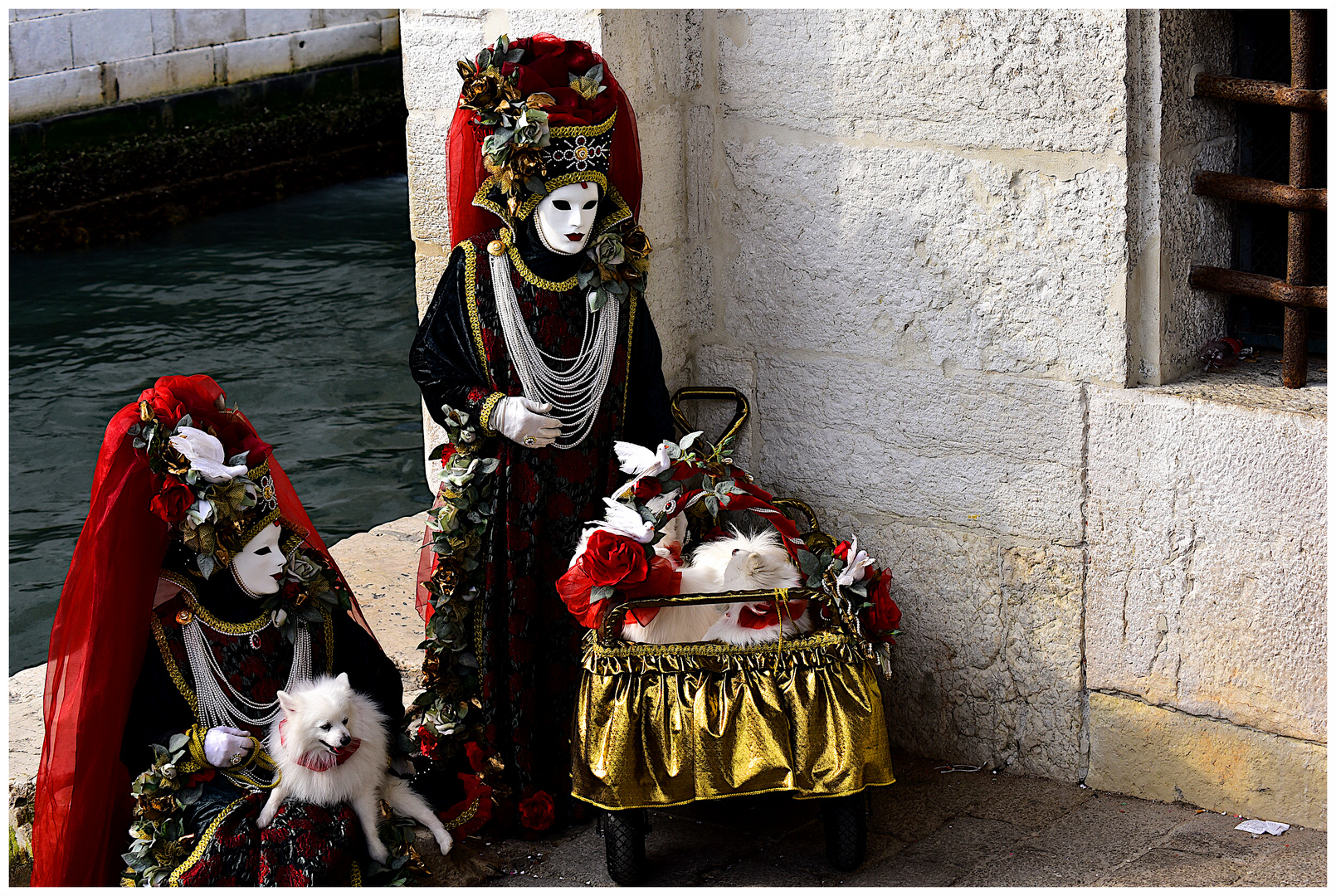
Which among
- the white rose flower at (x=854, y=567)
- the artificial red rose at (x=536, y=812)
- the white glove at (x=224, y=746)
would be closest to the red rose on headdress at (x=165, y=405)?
the white glove at (x=224, y=746)

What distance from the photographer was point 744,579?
10.4ft

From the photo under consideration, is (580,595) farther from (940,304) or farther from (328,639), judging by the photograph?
(940,304)

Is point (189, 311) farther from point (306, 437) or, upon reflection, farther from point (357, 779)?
point (357, 779)

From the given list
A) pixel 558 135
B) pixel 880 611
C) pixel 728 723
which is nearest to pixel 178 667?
pixel 728 723

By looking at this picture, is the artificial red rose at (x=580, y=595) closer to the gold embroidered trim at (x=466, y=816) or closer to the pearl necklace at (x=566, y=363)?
the pearl necklace at (x=566, y=363)

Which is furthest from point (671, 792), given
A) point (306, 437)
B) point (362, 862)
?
point (306, 437)

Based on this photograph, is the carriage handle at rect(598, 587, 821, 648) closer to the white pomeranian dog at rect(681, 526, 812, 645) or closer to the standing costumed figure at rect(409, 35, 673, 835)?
the white pomeranian dog at rect(681, 526, 812, 645)

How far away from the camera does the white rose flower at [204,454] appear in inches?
115

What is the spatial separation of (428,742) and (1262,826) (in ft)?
6.58

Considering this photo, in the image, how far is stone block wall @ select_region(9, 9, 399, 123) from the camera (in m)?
12.4

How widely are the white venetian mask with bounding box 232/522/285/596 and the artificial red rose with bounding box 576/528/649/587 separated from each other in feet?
2.17

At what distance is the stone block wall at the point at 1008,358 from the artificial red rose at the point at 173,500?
1329 mm

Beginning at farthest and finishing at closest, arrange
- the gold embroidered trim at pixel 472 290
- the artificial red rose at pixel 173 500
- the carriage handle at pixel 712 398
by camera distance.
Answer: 1. the carriage handle at pixel 712 398
2. the gold embroidered trim at pixel 472 290
3. the artificial red rose at pixel 173 500

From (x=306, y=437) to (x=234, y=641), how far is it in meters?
5.07
